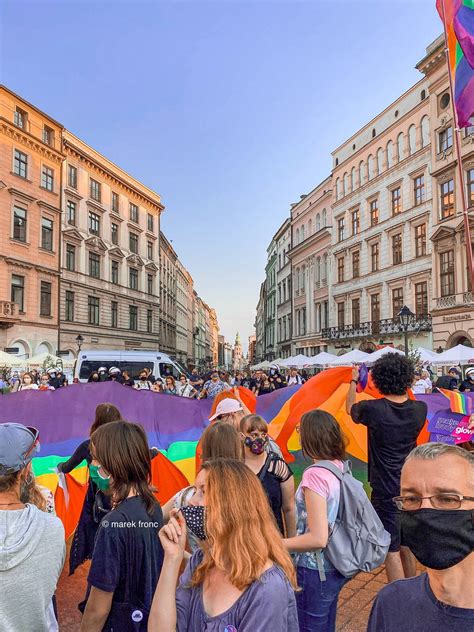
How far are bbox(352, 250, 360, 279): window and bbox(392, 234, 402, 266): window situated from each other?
511 cm

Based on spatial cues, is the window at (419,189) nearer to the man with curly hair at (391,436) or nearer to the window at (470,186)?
the window at (470,186)

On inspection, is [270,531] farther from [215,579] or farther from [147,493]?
[147,493]

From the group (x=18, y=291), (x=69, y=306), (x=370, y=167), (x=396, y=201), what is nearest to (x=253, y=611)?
(x=18, y=291)

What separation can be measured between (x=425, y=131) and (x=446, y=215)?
682 centimetres

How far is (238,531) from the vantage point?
1743 millimetres

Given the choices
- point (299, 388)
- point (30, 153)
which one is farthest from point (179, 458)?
point (30, 153)

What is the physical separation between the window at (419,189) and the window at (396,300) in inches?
249

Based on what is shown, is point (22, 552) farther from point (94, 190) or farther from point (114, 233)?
point (114, 233)

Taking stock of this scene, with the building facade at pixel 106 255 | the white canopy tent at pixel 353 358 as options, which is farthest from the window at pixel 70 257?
the white canopy tent at pixel 353 358

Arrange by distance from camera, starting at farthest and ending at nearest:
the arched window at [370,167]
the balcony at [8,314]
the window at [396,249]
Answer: the arched window at [370,167], the window at [396,249], the balcony at [8,314]

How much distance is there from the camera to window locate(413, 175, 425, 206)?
33.6 m

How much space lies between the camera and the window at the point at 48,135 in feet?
122

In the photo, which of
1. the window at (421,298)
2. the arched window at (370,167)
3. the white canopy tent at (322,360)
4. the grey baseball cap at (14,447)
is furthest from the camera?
the arched window at (370,167)

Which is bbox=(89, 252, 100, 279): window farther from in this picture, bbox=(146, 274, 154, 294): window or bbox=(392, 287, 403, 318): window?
bbox=(392, 287, 403, 318): window
